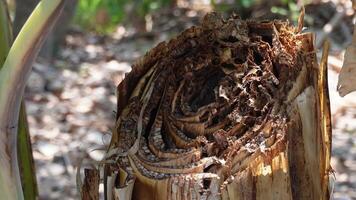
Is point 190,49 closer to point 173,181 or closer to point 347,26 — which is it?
point 173,181

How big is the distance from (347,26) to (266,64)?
2.47 m

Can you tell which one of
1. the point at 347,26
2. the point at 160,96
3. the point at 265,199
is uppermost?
the point at 347,26

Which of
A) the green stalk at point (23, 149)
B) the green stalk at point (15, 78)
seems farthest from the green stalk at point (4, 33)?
the green stalk at point (15, 78)

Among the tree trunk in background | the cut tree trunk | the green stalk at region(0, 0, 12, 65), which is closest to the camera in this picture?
the cut tree trunk

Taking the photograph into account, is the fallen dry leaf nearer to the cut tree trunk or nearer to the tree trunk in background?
the cut tree trunk

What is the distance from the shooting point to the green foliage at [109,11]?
363cm

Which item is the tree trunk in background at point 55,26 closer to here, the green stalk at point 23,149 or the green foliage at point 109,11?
the green foliage at point 109,11

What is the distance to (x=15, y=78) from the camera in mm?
695

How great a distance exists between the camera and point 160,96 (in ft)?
2.53

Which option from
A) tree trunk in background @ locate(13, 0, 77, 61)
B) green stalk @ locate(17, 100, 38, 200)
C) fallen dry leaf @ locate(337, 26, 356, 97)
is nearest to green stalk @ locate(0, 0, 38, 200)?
green stalk @ locate(17, 100, 38, 200)

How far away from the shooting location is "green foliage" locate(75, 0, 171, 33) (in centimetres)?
363

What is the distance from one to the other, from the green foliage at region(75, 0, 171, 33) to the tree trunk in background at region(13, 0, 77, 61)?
31cm

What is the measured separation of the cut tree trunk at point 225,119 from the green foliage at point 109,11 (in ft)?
8.99

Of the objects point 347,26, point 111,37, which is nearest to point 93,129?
point 347,26
